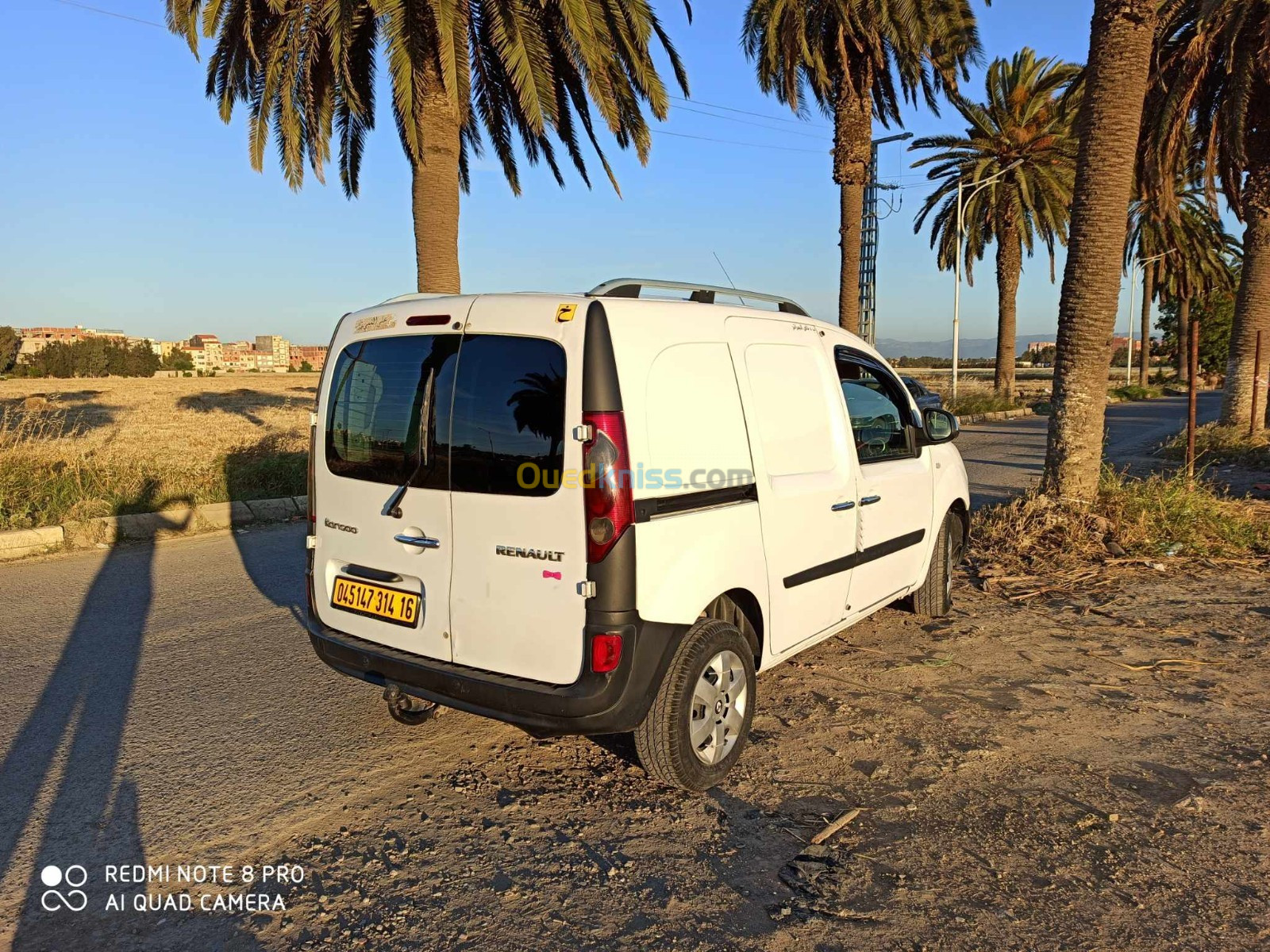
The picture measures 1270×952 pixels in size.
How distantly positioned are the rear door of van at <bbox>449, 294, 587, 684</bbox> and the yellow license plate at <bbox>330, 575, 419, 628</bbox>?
0.25 meters

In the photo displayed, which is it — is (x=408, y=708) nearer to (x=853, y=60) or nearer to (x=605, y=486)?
(x=605, y=486)

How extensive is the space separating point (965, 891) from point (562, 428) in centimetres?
206

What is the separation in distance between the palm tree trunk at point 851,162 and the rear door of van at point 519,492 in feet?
54.6

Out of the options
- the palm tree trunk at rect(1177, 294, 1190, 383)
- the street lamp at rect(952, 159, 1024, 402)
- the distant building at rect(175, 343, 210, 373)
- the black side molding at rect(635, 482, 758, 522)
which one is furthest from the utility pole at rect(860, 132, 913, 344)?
the distant building at rect(175, 343, 210, 373)

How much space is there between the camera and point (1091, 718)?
4.12 meters

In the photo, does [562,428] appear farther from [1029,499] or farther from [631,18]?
[631,18]

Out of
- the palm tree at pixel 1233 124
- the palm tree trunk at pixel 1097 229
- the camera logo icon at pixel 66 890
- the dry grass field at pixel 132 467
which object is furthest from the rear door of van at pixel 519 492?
the palm tree at pixel 1233 124

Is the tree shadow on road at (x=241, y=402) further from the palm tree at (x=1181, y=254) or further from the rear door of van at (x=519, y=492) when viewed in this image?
the palm tree at (x=1181, y=254)

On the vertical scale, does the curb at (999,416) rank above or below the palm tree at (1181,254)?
below

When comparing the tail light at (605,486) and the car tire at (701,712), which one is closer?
the tail light at (605,486)

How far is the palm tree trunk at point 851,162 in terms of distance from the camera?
1905 centimetres

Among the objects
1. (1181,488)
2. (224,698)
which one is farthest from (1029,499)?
(224,698)

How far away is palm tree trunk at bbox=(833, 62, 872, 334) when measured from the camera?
62.5ft

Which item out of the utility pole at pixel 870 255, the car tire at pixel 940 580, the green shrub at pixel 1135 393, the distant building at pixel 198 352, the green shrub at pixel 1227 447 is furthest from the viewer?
the distant building at pixel 198 352
